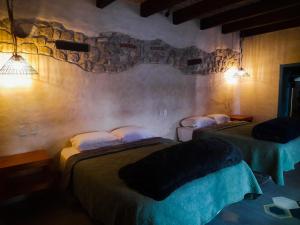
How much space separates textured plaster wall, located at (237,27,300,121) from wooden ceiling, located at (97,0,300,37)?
0.26 meters

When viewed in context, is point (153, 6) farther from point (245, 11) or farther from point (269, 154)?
point (269, 154)

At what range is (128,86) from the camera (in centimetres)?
338

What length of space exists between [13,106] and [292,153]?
10.9 ft

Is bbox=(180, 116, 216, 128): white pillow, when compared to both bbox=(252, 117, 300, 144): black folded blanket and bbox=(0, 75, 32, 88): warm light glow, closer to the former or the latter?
bbox=(252, 117, 300, 144): black folded blanket

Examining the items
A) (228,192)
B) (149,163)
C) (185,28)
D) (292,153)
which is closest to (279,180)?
(292,153)

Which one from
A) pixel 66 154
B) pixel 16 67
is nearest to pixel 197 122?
pixel 66 154

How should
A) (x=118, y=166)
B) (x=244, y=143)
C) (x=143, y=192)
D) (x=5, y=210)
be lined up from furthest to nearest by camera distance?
(x=244, y=143), (x=5, y=210), (x=118, y=166), (x=143, y=192)

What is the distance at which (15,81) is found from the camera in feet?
8.14

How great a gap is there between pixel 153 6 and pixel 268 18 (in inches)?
82.6

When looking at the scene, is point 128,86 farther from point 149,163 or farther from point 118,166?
point 149,163

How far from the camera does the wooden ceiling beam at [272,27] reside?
4.04m

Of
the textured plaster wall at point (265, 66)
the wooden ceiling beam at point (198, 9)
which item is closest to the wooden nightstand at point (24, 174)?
the wooden ceiling beam at point (198, 9)

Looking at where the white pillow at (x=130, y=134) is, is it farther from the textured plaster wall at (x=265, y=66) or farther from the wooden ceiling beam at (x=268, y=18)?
the textured plaster wall at (x=265, y=66)

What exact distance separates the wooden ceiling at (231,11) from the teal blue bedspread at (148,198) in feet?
7.01
